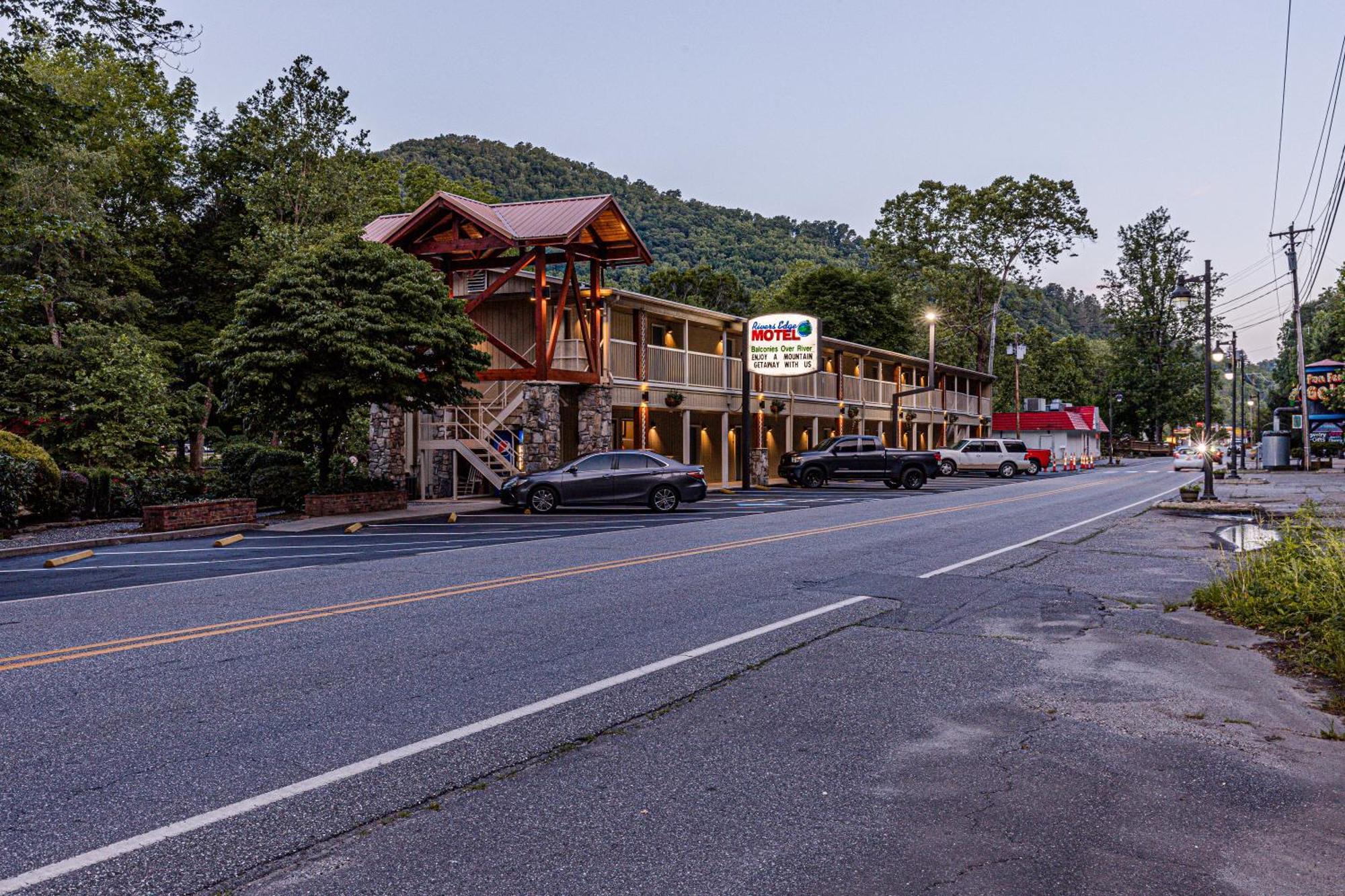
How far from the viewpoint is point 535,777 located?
418 centimetres

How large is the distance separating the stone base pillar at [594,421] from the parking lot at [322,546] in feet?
14.1

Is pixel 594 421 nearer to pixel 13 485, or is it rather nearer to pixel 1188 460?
pixel 13 485

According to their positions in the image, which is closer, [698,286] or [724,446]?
[724,446]

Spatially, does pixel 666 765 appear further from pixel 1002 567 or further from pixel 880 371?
pixel 880 371

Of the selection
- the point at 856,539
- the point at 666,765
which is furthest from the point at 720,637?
the point at 856,539

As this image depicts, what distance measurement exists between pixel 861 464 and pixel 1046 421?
40.7 m

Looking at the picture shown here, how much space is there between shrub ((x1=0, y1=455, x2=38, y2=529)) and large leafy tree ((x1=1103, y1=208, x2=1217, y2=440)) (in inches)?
3479

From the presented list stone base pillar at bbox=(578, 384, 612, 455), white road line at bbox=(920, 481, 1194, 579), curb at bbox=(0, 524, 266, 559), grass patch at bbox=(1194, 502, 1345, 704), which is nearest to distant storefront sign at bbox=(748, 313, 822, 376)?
stone base pillar at bbox=(578, 384, 612, 455)

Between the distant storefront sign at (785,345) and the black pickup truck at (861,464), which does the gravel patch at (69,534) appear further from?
the black pickup truck at (861,464)

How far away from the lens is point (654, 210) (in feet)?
334

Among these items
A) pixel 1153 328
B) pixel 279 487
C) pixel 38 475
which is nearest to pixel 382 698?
pixel 38 475

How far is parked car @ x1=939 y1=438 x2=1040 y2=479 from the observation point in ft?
147

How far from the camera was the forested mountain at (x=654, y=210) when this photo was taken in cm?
8500

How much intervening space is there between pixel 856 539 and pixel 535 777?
10965 mm
